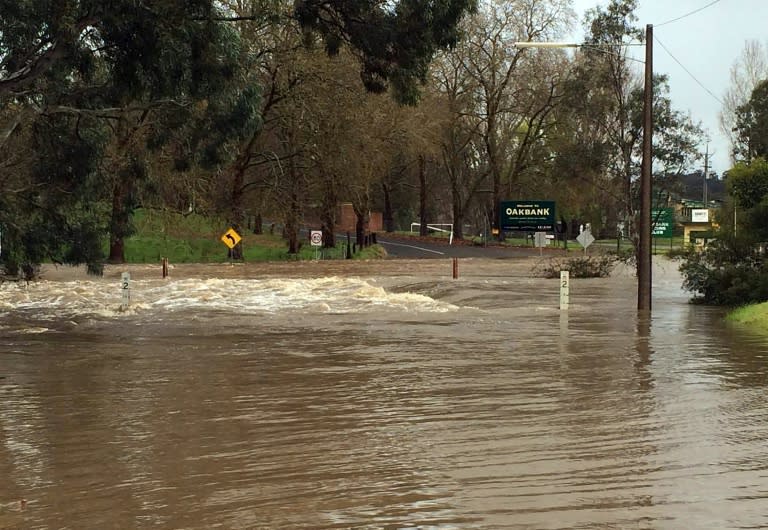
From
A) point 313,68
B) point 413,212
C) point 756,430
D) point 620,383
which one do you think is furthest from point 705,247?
point 413,212

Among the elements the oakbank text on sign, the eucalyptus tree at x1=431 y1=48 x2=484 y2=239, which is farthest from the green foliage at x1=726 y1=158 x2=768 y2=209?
the eucalyptus tree at x1=431 y1=48 x2=484 y2=239

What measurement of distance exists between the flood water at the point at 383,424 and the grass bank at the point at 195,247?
28305 mm

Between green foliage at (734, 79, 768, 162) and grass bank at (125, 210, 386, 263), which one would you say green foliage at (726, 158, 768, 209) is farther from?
grass bank at (125, 210, 386, 263)

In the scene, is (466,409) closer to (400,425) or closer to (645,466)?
(400,425)

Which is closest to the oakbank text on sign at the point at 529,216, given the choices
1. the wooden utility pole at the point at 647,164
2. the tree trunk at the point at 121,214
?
the tree trunk at the point at 121,214

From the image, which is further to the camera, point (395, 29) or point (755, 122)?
point (755, 122)

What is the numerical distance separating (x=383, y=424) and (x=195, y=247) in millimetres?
48587

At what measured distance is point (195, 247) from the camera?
56438mm

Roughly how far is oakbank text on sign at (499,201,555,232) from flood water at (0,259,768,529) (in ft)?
116

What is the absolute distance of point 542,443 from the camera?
834 cm

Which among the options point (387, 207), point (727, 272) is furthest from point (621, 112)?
point (387, 207)

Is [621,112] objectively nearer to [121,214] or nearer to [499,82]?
[121,214]

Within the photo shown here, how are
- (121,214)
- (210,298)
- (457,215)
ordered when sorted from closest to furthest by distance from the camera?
(210,298) < (121,214) < (457,215)

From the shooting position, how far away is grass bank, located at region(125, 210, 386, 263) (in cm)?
4916
